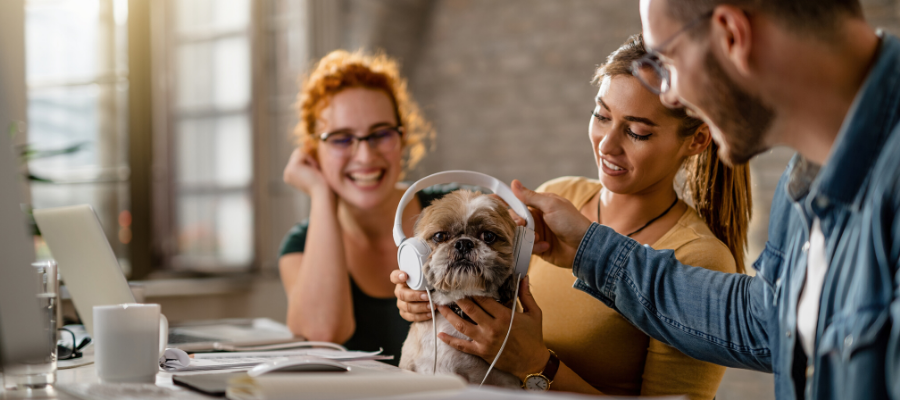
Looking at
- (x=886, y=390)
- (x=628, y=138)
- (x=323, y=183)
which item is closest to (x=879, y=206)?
(x=886, y=390)

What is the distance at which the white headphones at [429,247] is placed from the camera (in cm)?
104

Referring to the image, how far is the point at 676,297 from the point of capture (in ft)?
3.49

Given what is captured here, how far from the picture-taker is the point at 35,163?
3154 mm

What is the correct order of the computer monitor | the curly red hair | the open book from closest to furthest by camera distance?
the computer monitor
the open book
the curly red hair

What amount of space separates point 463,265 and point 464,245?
0.14 ft

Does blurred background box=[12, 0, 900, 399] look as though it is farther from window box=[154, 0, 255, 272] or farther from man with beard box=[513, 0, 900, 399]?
man with beard box=[513, 0, 900, 399]

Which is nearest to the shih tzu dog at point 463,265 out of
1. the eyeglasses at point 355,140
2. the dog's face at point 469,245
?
the dog's face at point 469,245

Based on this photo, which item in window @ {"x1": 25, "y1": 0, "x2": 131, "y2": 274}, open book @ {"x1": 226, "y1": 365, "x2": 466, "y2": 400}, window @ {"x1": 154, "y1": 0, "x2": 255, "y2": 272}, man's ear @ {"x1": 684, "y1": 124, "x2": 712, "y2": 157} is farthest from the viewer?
window @ {"x1": 154, "y1": 0, "x2": 255, "y2": 272}

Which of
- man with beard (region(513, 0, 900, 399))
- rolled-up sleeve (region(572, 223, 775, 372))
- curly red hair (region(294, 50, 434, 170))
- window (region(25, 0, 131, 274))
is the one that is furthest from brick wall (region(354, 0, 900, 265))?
man with beard (region(513, 0, 900, 399))

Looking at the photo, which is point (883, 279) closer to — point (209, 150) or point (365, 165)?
point (365, 165)

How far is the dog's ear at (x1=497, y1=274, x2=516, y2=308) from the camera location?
1.09 meters

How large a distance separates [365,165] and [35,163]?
2.29 m

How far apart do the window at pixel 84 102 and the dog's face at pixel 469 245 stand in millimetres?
2779

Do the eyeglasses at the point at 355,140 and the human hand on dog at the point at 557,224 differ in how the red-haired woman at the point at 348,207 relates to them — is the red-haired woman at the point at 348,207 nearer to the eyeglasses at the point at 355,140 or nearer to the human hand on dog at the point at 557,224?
the eyeglasses at the point at 355,140
